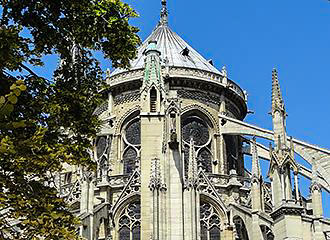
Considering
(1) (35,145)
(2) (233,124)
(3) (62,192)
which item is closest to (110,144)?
(3) (62,192)

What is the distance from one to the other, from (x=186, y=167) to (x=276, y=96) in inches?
279

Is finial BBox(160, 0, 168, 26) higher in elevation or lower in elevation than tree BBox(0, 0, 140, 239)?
higher

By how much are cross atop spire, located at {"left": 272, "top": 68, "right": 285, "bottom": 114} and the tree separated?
1030 cm

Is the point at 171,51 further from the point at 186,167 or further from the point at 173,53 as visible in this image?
the point at 186,167

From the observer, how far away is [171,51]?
36844 millimetres

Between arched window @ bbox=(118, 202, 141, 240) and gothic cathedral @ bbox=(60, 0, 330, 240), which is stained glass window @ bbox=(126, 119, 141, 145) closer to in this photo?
gothic cathedral @ bbox=(60, 0, 330, 240)

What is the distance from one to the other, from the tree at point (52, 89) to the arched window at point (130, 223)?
51.7ft

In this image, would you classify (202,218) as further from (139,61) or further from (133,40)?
(133,40)

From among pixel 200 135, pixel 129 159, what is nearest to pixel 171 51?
pixel 200 135

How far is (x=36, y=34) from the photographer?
10797 mm

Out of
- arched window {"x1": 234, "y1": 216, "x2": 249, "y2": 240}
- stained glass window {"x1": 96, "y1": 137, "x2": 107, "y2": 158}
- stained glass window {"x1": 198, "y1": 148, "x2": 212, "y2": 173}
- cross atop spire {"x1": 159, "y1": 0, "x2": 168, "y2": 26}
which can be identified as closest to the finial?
cross atop spire {"x1": 159, "y1": 0, "x2": 168, "y2": 26}

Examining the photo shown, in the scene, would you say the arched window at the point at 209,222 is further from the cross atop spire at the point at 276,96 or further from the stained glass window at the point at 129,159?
the cross atop spire at the point at 276,96

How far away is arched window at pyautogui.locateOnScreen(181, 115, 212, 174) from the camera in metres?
32.1

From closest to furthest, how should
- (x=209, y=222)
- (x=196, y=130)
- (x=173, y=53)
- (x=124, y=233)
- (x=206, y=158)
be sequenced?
(x=124, y=233) → (x=209, y=222) → (x=206, y=158) → (x=196, y=130) → (x=173, y=53)
